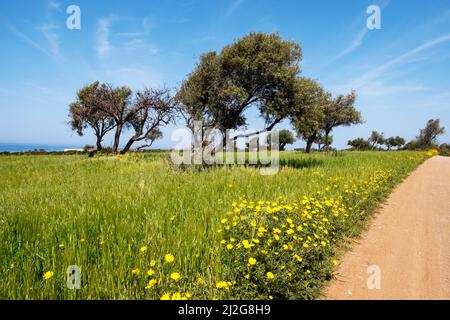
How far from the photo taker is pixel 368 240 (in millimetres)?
5523

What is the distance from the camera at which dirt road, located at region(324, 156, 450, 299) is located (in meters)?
3.66

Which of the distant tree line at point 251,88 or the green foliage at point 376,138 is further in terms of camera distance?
the green foliage at point 376,138

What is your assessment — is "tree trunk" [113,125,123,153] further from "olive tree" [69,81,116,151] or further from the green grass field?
the green grass field

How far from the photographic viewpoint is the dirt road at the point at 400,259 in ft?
12.0

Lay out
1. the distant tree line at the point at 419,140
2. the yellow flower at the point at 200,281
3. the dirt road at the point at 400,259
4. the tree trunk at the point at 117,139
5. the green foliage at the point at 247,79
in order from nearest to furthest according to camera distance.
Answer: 1. the yellow flower at the point at 200,281
2. the dirt road at the point at 400,259
3. the green foliage at the point at 247,79
4. the tree trunk at the point at 117,139
5. the distant tree line at the point at 419,140

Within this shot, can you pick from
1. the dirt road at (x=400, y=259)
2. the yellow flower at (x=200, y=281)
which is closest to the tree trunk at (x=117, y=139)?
the dirt road at (x=400, y=259)

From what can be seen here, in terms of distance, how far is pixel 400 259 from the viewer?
4633 mm

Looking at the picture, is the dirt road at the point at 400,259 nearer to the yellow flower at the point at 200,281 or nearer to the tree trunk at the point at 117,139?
the yellow flower at the point at 200,281

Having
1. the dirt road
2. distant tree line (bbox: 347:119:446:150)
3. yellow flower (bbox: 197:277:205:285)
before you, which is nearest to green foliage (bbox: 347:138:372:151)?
distant tree line (bbox: 347:119:446:150)

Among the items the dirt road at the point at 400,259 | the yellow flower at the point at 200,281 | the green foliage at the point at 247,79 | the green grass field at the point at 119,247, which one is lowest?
the dirt road at the point at 400,259

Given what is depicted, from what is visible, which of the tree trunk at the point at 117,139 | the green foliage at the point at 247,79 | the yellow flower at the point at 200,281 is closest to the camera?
the yellow flower at the point at 200,281
